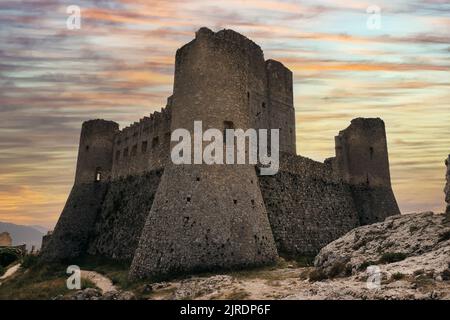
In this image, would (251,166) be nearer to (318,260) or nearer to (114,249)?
(318,260)

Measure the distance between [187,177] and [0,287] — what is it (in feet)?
54.9

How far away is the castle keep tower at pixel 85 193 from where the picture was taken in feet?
100

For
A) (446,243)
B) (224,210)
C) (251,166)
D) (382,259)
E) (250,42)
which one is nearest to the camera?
(446,243)

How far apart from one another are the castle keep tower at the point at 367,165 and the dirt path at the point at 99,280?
70.0ft

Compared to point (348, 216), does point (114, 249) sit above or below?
below

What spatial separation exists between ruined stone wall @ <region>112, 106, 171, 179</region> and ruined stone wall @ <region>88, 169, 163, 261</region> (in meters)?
0.86

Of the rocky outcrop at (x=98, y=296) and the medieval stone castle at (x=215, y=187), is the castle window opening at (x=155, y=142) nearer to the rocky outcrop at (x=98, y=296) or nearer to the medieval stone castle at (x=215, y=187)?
the medieval stone castle at (x=215, y=187)

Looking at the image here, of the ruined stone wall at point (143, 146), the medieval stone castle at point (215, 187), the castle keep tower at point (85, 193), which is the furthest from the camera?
the castle keep tower at point (85, 193)

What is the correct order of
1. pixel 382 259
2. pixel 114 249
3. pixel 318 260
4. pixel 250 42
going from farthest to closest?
1. pixel 250 42
2. pixel 114 249
3. pixel 318 260
4. pixel 382 259

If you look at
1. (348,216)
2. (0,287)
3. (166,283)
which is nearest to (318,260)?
(166,283)

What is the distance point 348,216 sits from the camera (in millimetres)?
29875

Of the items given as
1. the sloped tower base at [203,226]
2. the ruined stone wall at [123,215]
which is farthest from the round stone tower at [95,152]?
the sloped tower base at [203,226]

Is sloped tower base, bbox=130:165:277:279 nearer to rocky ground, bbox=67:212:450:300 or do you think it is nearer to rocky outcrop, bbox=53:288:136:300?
rocky ground, bbox=67:212:450:300

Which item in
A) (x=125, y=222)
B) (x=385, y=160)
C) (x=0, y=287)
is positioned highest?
(x=385, y=160)
